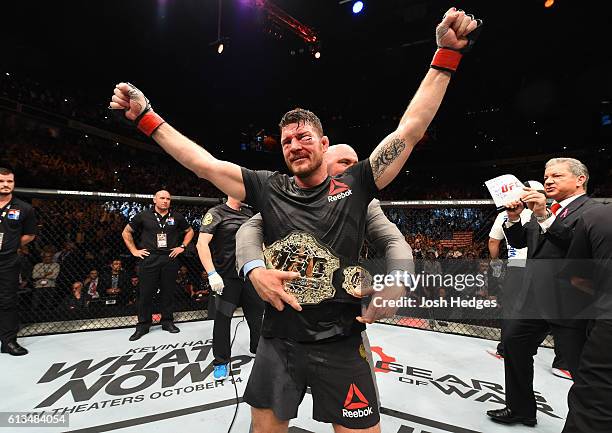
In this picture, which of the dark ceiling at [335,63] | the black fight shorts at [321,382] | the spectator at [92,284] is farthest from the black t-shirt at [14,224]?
the dark ceiling at [335,63]

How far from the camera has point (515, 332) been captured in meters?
2.32

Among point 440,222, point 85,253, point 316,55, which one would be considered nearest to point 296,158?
point 85,253

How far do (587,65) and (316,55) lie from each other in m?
9.31

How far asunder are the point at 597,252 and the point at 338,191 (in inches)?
62.2

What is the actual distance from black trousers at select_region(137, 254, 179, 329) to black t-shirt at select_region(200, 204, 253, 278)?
4.88 feet

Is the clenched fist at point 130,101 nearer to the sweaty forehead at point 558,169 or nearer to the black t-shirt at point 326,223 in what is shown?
the black t-shirt at point 326,223

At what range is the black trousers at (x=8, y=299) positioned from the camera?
137 inches

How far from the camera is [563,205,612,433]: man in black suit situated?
1.44 meters

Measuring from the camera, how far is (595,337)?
1548 millimetres

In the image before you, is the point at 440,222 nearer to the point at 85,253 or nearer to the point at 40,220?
the point at 85,253

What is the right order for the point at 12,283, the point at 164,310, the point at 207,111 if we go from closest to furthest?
the point at 12,283, the point at 164,310, the point at 207,111

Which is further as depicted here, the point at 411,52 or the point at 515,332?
the point at 411,52

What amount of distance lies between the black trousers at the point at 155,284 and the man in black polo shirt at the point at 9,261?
1.27 m

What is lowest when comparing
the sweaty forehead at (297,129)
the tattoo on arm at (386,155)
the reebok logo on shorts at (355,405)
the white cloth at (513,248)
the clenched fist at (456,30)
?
the reebok logo on shorts at (355,405)
